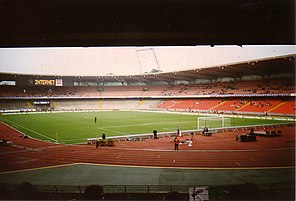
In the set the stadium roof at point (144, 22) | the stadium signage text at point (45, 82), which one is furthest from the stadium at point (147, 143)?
the stadium signage text at point (45, 82)

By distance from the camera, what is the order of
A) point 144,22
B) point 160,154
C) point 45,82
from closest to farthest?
point 144,22 → point 160,154 → point 45,82

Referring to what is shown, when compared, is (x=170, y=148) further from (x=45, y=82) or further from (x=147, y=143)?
(x=45, y=82)

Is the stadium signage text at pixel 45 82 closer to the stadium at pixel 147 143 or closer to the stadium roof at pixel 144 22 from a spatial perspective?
the stadium at pixel 147 143

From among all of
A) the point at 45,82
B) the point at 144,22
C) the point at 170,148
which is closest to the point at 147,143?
the point at 170,148

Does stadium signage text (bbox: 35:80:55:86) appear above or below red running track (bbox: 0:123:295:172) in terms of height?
above

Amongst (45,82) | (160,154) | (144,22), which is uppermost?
(45,82)

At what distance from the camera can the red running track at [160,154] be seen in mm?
14883

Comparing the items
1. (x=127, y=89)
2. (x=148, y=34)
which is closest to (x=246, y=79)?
(x=127, y=89)

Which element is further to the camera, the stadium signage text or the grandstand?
the stadium signage text

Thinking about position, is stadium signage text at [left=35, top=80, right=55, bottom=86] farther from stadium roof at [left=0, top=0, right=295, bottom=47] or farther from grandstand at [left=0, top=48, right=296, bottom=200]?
stadium roof at [left=0, top=0, right=295, bottom=47]

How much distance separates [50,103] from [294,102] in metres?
52.3

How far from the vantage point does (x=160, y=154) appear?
17172 millimetres

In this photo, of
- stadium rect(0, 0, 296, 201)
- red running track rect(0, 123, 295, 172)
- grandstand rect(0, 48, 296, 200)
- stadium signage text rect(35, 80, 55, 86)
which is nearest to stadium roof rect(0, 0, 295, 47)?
stadium rect(0, 0, 296, 201)

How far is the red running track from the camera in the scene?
14883 millimetres
